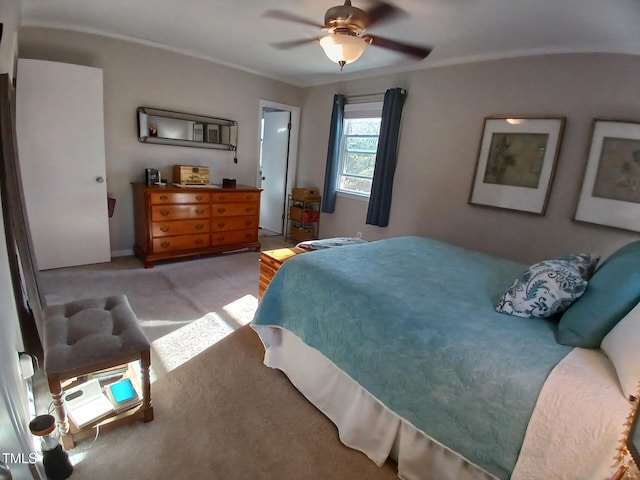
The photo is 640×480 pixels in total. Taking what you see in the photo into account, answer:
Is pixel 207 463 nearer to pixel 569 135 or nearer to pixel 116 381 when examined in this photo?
pixel 116 381

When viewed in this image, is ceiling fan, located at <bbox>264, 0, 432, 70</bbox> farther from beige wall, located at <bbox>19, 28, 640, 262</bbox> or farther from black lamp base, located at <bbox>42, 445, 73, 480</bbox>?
black lamp base, located at <bbox>42, 445, 73, 480</bbox>

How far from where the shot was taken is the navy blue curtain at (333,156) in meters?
4.45

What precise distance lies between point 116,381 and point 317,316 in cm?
112

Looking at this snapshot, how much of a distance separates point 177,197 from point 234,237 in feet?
2.92

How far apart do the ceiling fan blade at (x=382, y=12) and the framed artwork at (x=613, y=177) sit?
70.3 inches

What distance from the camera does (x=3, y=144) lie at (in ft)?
6.10

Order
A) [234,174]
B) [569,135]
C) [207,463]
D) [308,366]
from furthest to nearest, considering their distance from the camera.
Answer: [234,174] → [569,135] → [308,366] → [207,463]

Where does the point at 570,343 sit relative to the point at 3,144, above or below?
below

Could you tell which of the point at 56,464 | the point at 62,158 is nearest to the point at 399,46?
the point at 56,464

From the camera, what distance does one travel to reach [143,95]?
372cm

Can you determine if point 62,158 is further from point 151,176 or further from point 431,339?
point 431,339

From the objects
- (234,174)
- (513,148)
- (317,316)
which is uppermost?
(513,148)

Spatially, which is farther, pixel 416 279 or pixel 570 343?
pixel 416 279

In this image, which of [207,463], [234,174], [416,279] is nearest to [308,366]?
[207,463]
